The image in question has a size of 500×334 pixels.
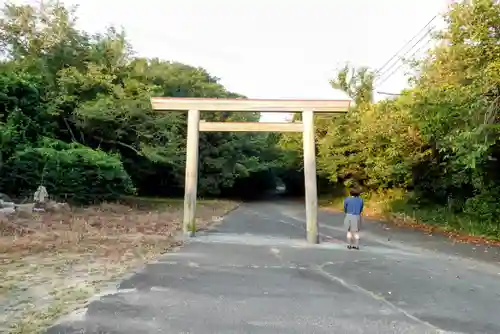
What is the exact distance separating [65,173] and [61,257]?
10.7 m

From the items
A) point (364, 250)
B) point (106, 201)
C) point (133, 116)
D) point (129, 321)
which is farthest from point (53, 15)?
point (129, 321)

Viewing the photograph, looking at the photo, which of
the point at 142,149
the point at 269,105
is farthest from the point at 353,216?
the point at 142,149

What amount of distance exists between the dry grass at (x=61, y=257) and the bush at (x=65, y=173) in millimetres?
3411

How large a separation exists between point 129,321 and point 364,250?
709cm

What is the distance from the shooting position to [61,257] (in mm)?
7781

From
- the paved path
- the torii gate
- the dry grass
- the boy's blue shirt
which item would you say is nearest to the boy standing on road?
the boy's blue shirt

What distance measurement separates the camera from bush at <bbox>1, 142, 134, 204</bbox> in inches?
667

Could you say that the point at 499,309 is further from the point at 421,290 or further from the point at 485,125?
the point at 485,125

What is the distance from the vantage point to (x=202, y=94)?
31.6 m

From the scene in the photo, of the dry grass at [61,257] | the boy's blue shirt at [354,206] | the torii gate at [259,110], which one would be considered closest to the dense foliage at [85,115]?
the dry grass at [61,257]

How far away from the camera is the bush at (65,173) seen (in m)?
16.9

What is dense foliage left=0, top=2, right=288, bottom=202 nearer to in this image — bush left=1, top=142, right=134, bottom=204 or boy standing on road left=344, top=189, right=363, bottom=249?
bush left=1, top=142, right=134, bottom=204

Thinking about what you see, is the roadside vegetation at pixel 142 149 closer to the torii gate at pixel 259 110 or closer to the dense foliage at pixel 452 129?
the dense foliage at pixel 452 129

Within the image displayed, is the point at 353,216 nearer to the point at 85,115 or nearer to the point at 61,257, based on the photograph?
the point at 61,257
